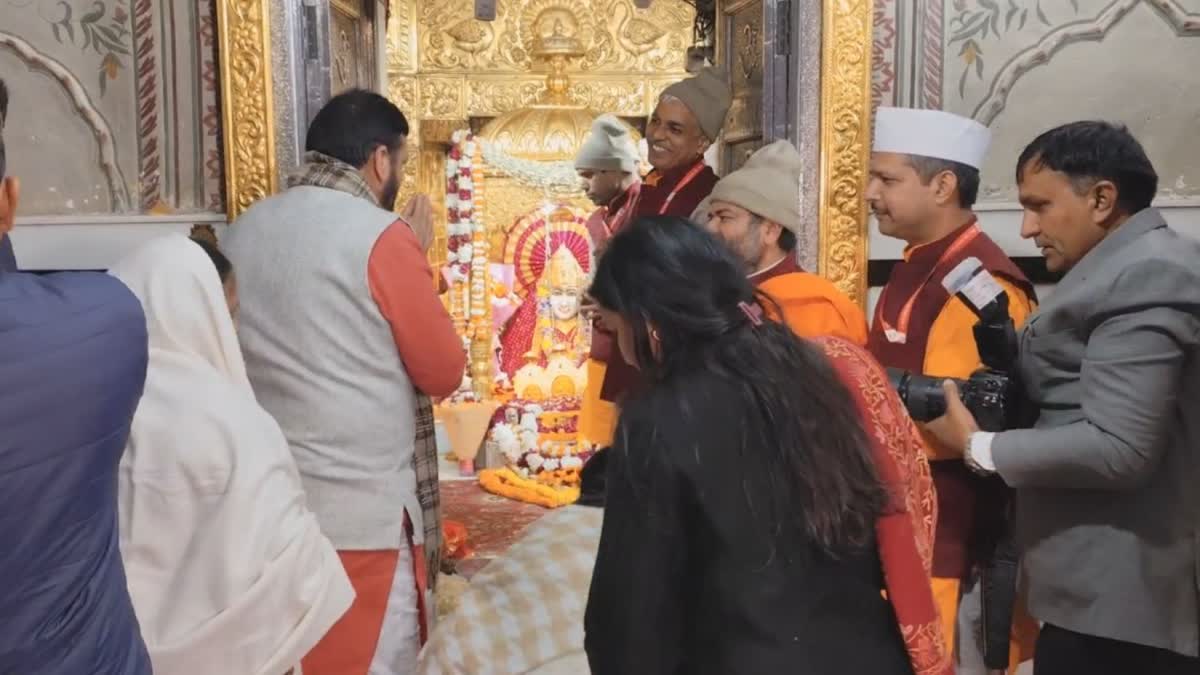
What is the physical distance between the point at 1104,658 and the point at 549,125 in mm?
5848

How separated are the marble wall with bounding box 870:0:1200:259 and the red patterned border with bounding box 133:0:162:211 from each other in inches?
82.2

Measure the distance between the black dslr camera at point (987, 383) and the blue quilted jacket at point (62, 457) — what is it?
1.32 m

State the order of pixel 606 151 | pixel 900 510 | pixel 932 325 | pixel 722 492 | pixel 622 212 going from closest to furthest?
pixel 722 492
pixel 900 510
pixel 932 325
pixel 622 212
pixel 606 151

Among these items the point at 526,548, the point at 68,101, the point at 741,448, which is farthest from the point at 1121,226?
the point at 68,101

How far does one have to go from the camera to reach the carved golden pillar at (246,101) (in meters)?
3.15

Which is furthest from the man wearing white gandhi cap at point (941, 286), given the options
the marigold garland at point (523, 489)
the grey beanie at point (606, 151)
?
the marigold garland at point (523, 489)

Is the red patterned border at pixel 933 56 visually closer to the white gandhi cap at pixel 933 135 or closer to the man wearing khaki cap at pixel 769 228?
the white gandhi cap at pixel 933 135

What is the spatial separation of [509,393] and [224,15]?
4.05 metres

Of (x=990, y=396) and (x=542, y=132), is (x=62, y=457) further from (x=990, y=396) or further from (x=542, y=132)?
(x=542, y=132)

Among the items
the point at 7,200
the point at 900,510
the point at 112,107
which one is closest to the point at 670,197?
the point at 112,107

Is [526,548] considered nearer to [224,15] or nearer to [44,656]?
[44,656]

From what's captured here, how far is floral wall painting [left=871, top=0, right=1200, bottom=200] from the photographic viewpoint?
10.5 ft

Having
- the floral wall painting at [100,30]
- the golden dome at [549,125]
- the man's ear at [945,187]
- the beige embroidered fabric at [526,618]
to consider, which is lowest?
the beige embroidered fabric at [526,618]

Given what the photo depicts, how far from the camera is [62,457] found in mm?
1211
